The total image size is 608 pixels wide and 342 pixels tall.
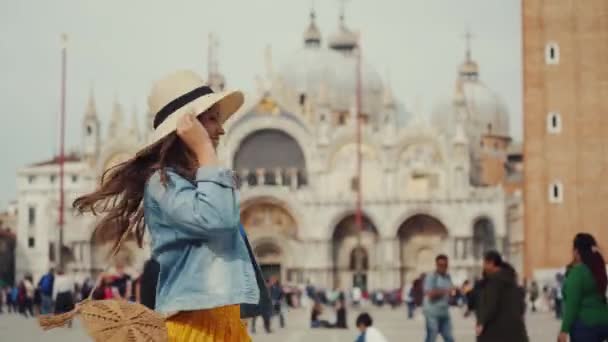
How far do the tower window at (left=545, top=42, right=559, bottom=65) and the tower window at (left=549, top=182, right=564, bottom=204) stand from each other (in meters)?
4.01

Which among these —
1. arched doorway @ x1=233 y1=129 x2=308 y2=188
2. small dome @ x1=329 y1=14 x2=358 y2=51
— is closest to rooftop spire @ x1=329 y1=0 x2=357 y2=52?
small dome @ x1=329 y1=14 x2=358 y2=51

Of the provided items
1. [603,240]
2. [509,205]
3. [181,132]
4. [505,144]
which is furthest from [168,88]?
[505,144]

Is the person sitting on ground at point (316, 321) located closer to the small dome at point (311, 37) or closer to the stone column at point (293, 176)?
the stone column at point (293, 176)

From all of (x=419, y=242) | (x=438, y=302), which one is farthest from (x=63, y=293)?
(x=419, y=242)

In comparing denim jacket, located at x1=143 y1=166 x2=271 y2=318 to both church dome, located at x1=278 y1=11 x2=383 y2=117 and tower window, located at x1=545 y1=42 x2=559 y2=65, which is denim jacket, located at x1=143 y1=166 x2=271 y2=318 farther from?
church dome, located at x1=278 y1=11 x2=383 y2=117

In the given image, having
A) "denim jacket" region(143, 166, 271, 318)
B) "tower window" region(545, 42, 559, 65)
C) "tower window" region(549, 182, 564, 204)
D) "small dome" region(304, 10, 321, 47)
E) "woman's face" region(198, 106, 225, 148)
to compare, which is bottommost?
"denim jacket" region(143, 166, 271, 318)

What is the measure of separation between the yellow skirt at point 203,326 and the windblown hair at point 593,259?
502cm

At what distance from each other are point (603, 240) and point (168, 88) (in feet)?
129

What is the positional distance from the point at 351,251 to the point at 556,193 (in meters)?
18.3

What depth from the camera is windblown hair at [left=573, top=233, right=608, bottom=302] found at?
8.49 m

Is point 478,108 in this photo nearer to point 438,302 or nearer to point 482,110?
point 482,110

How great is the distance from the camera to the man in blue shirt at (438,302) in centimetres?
1416

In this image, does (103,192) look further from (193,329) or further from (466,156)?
(466,156)

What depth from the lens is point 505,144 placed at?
279ft
